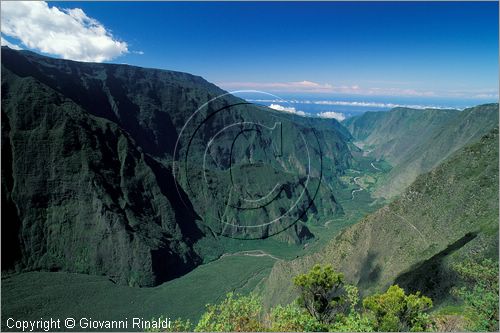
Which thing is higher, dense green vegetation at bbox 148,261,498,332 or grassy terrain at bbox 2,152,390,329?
dense green vegetation at bbox 148,261,498,332

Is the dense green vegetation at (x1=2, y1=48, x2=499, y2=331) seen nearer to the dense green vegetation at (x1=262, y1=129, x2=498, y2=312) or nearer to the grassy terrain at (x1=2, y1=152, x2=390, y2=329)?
the dense green vegetation at (x1=262, y1=129, x2=498, y2=312)

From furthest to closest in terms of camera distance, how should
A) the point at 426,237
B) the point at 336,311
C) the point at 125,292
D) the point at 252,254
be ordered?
the point at 252,254 < the point at 125,292 < the point at 426,237 < the point at 336,311

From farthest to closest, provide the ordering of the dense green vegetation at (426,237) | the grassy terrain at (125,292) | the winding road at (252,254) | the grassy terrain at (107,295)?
the winding road at (252,254) → the grassy terrain at (125,292) → the grassy terrain at (107,295) → the dense green vegetation at (426,237)

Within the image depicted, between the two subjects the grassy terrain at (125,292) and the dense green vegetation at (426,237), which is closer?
the dense green vegetation at (426,237)

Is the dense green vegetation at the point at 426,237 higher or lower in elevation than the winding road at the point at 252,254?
higher

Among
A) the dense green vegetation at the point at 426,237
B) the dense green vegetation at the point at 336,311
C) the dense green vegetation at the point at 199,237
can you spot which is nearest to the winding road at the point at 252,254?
the dense green vegetation at the point at 199,237

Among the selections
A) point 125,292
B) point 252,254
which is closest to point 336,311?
point 125,292

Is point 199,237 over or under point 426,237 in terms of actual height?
under

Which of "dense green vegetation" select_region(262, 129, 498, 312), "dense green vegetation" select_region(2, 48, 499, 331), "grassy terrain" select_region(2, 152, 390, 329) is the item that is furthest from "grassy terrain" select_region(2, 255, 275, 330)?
"dense green vegetation" select_region(262, 129, 498, 312)

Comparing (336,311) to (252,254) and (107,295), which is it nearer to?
(107,295)

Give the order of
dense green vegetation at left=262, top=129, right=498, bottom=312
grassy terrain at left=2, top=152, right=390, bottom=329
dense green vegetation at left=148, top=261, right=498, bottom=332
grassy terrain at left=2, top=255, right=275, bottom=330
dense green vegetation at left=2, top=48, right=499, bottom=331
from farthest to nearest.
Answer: grassy terrain at left=2, top=152, right=390, bottom=329
grassy terrain at left=2, top=255, right=275, bottom=330
dense green vegetation at left=262, top=129, right=498, bottom=312
dense green vegetation at left=2, top=48, right=499, bottom=331
dense green vegetation at left=148, top=261, right=498, bottom=332

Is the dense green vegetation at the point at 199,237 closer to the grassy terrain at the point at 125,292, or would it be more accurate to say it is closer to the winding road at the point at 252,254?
the grassy terrain at the point at 125,292
